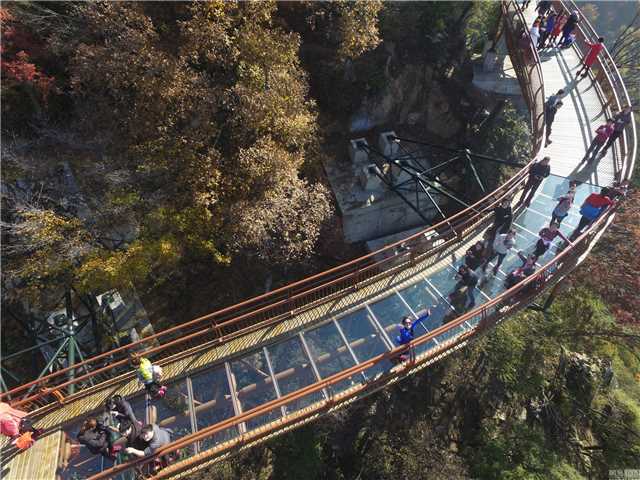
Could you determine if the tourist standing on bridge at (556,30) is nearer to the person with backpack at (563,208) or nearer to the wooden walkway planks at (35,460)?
the person with backpack at (563,208)

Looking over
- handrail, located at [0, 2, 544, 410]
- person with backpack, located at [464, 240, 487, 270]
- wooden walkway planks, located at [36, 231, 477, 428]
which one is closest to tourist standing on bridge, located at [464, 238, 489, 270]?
person with backpack, located at [464, 240, 487, 270]

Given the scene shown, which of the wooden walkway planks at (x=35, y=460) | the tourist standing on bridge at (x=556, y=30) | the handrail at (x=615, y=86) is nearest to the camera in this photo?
the wooden walkway planks at (x=35, y=460)

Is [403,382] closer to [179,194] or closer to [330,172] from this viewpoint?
[330,172]

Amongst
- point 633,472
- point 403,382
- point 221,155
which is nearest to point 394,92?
point 221,155

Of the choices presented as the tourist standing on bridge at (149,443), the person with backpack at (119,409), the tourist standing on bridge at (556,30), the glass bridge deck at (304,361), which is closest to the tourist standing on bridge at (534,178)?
the glass bridge deck at (304,361)

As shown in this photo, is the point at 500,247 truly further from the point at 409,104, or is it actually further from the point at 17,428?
the point at 17,428

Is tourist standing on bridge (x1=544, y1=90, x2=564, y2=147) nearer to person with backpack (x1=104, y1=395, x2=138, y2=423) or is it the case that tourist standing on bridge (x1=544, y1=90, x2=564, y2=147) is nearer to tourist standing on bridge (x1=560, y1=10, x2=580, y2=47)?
tourist standing on bridge (x1=560, y1=10, x2=580, y2=47)

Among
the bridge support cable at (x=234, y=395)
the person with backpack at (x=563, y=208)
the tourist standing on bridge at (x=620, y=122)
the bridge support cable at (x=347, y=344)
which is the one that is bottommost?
the bridge support cable at (x=234, y=395)
